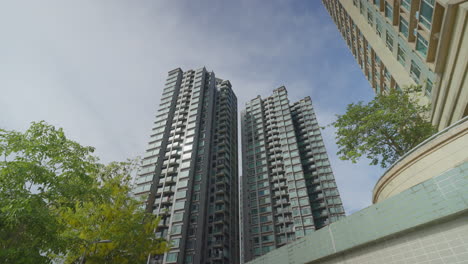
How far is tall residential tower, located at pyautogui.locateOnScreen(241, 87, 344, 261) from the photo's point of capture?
53062mm

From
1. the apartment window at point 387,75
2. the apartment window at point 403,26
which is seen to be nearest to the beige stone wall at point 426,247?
the apartment window at point 403,26

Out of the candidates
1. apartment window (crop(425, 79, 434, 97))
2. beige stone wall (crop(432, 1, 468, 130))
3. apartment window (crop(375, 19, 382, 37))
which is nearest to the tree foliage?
beige stone wall (crop(432, 1, 468, 130))

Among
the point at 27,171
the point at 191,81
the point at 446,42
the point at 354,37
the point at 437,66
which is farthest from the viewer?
the point at 191,81

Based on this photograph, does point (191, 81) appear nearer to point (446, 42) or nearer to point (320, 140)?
point (320, 140)

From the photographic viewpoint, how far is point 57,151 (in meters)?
9.10

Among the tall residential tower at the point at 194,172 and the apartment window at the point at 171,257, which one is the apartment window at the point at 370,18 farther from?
the apartment window at the point at 171,257

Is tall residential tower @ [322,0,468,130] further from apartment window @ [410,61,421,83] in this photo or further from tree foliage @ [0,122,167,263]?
tree foliage @ [0,122,167,263]

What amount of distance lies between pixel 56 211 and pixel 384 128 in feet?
56.4

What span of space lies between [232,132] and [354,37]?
152 feet

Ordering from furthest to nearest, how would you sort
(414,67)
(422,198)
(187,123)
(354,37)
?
(187,123) < (354,37) < (414,67) < (422,198)

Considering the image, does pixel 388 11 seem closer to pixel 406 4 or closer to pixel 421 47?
pixel 406 4

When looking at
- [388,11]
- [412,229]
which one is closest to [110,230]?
[412,229]

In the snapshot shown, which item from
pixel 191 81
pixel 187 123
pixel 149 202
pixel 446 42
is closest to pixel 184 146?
pixel 187 123

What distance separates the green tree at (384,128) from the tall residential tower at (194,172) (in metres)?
27.1
